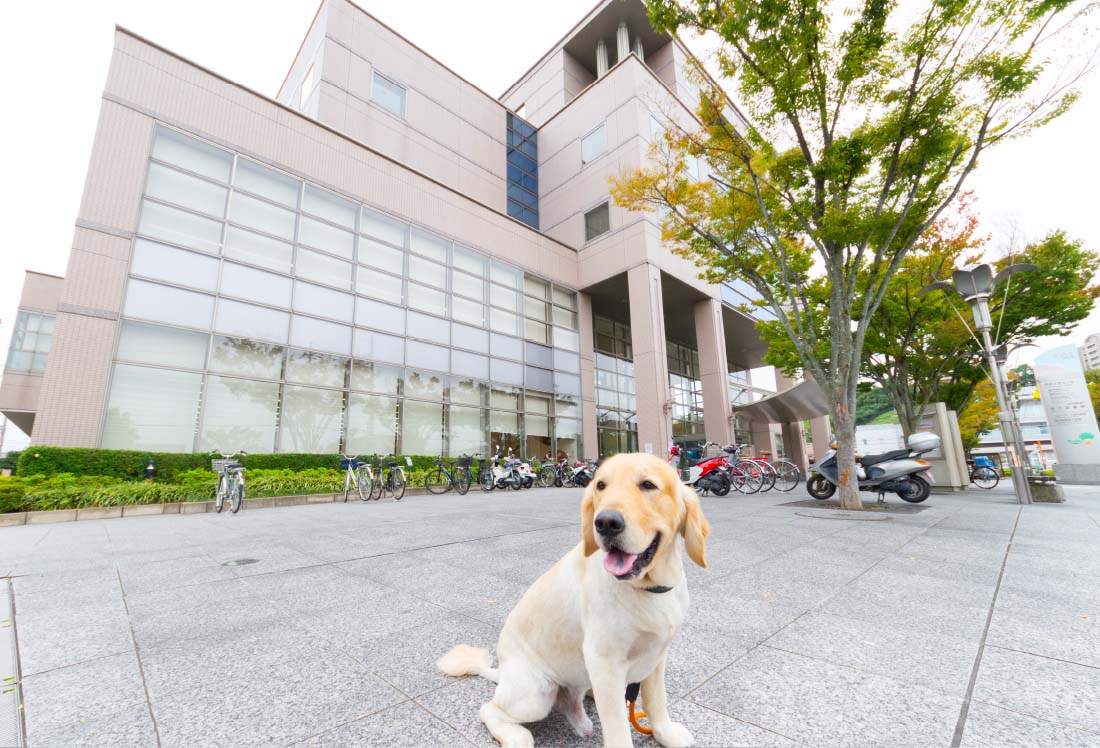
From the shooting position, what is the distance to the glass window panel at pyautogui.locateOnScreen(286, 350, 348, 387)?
13.2 m

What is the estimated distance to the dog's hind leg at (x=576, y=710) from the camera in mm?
1441

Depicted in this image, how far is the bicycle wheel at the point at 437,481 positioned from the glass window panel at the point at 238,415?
4.39m

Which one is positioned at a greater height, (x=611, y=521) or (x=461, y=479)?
(x=611, y=521)

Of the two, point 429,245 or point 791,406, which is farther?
point 791,406

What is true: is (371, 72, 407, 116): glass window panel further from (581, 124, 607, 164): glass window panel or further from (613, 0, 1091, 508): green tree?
(613, 0, 1091, 508): green tree

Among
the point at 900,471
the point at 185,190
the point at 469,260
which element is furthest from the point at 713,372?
the point at 185,190

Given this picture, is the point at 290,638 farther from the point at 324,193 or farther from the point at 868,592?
the point at 324,193

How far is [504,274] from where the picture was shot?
19312mm

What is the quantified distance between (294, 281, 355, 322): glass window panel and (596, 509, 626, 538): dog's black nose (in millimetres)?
15035

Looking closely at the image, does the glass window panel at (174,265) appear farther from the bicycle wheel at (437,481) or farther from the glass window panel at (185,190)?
the bicycle wheel at (437,481)

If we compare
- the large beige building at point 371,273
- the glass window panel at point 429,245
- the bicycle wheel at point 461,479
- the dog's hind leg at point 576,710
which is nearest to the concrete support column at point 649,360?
the large beige building at point 371,273

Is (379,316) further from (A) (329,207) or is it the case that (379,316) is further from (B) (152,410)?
(B) (152,410)

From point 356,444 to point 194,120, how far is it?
10.5 metres

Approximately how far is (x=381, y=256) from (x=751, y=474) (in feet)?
46.6
